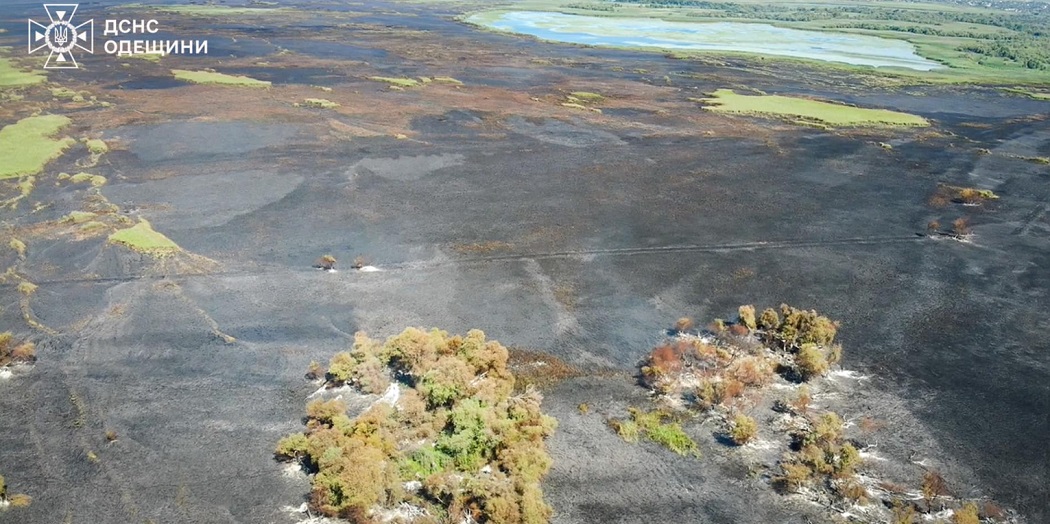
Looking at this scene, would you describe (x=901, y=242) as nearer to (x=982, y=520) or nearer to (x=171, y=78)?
(x=982, y=520)

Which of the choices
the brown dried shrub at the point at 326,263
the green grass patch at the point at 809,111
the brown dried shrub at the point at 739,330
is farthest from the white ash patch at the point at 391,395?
the green grass patch at the point at 809,111

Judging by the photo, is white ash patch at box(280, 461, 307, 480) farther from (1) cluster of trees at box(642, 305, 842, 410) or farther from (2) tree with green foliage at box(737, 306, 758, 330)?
(2) tree with green foliage at box(737, 306, 758, 330)

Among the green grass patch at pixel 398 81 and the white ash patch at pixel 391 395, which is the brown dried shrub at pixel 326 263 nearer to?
the white ash patch at pixel 391 395

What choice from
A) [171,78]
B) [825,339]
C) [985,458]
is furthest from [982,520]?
[171,78]

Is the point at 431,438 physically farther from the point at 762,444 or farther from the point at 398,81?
the point at 398,81

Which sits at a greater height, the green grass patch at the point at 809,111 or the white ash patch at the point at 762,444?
the green grass patch at the point at 809,111

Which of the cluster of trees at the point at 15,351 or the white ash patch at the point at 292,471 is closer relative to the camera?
the white ash patch at the point at 292,471
